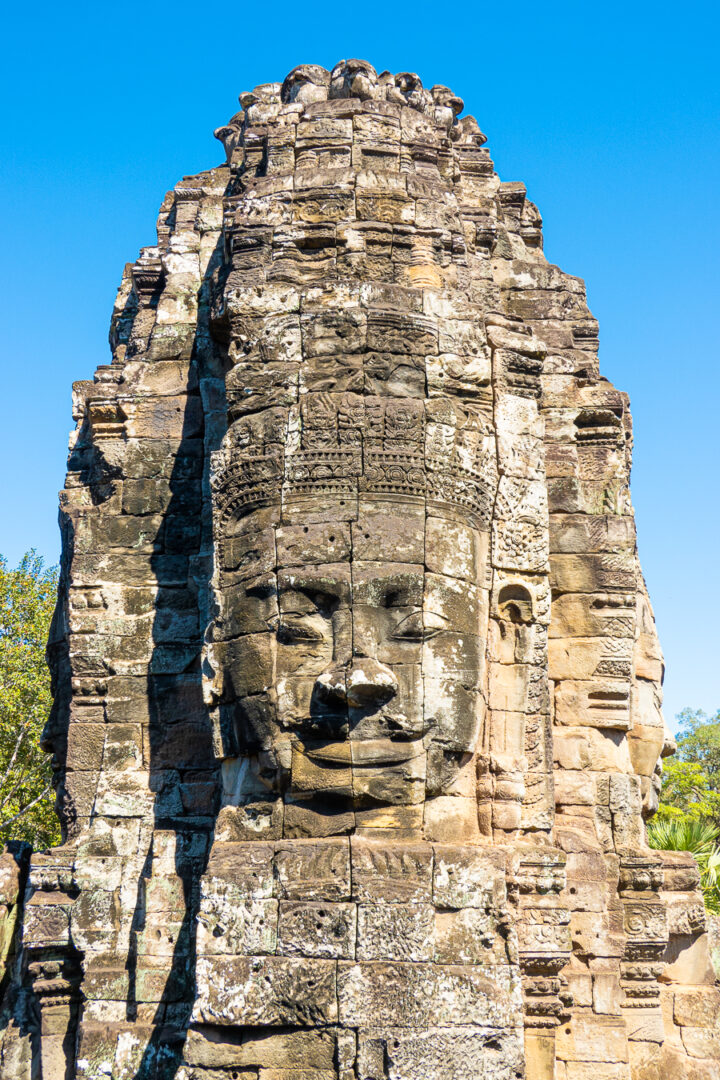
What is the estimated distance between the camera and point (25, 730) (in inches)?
898

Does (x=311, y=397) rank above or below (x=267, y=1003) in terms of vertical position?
above

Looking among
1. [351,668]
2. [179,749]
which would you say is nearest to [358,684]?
[351,668]

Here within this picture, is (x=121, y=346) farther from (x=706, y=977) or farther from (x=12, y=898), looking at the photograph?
(x=706, y=977)

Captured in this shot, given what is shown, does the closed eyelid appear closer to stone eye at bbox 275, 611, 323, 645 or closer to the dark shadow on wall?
stone eye at bbox 275, 611, 323, 645

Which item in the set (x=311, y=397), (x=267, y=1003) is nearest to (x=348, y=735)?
(x=267, y=1003)

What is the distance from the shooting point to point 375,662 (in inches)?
316

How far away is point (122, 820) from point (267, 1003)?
96.8 inches

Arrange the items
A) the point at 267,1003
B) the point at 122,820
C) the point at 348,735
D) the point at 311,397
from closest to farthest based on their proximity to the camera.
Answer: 1. the point at 267,1003
2. the point at 348,735
3. the point at 311,397
4. the point at 122,820

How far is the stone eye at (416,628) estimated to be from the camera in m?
8.17

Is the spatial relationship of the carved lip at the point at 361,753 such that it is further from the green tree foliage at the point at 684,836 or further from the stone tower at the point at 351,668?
the green tree foliage at the point at 684,836

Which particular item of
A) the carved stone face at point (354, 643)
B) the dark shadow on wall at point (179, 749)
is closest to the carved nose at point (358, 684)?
the carved stone face at point (354, 643)

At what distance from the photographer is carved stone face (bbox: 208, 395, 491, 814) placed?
7.93m

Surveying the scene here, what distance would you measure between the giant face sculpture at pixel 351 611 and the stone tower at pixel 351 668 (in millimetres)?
22

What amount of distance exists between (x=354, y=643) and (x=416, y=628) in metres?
0.42
